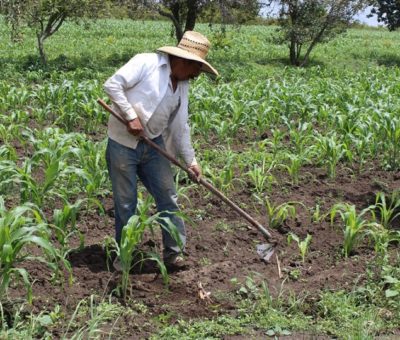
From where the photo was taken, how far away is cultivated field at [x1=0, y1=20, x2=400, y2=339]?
13.0 feet

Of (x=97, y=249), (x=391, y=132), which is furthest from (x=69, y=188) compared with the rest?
(x=391, y=132)

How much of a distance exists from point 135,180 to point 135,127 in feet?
1.57

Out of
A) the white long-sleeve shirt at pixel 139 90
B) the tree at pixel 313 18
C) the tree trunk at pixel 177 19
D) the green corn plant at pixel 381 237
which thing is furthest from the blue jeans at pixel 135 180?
the tree at pixel 313 18

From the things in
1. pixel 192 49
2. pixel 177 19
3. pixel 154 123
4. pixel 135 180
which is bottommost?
pixel 135 180

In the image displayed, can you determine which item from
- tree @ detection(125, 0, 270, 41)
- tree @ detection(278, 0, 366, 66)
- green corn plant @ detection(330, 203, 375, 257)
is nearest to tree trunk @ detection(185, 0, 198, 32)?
tree @ detection(125, 0, 270, 41)

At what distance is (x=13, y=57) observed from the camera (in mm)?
16969

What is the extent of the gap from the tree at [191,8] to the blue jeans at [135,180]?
13.2 m

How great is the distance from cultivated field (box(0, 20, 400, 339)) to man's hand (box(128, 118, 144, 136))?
1.99ft

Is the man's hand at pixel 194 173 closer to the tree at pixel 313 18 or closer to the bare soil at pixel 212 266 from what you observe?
the bare soil at pixel 212 266

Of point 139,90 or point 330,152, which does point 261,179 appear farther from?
point 139,90

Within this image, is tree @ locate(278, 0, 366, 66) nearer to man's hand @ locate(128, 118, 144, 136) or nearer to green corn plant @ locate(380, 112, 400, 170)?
green corn plant @ locate(380, 112, 400, 170)

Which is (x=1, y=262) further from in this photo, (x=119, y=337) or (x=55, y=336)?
(x=119, y=337)

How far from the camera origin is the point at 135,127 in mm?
4402

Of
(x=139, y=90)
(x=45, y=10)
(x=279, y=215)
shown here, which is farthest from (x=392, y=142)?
(x=45, y=10)
